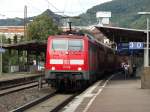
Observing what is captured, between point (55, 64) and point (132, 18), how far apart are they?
9936 cm

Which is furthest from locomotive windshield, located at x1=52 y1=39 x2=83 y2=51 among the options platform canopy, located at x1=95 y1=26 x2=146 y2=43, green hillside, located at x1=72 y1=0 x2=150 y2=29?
green hillside, located at x1=72 y1=0 x2=150 y2=29

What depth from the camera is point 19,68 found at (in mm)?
65750

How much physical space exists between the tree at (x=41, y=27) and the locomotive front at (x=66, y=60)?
5305 cm

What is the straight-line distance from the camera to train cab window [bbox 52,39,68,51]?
2827cm

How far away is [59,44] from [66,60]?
105 centimetres

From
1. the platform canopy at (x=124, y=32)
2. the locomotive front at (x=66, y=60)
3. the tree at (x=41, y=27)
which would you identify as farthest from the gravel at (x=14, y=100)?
the tree at (x=41, y=27)

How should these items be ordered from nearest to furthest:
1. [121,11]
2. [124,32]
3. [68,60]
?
1. [68,60]
2. [124,32]
3. [121,11]

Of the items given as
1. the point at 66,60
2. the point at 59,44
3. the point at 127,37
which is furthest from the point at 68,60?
the point at 127,37

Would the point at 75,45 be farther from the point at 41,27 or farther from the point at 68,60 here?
the point at 41,27

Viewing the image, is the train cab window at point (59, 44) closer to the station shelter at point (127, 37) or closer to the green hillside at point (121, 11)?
the station shelter at point (127, 37)

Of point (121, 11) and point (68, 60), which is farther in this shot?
point (121, 11)

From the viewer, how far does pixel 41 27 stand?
82.2m

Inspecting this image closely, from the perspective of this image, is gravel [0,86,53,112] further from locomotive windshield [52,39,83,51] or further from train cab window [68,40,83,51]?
train cab window [68,40,83,51]

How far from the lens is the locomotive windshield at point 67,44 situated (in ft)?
92.8
